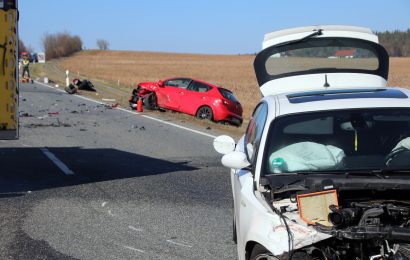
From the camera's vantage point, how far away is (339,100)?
529 cm

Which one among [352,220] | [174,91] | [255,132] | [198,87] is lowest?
[174,91]

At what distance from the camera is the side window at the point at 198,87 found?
21547 millimetres

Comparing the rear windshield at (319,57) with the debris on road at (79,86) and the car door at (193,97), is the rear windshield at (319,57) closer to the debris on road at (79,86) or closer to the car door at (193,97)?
the car door at (193,97)

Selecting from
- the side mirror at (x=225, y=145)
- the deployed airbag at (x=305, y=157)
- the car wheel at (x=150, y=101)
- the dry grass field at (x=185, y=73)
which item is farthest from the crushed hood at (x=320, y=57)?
the dry grass field at (x=185, y=73)

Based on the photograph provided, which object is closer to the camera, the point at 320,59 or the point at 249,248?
the point at 249,248

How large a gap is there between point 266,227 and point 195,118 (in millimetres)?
17381

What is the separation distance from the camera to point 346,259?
3.92 m

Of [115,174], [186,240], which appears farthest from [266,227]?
[115,174]

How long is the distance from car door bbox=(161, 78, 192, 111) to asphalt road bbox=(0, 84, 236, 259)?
530 centimetres

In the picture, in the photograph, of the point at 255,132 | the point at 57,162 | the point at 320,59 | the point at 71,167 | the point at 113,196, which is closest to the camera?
the point at 255,132

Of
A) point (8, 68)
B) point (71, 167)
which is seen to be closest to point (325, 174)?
point (8, 68)

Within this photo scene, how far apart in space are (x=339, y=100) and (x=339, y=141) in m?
0.41

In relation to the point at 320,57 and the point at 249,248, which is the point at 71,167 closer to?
the point at 320,57

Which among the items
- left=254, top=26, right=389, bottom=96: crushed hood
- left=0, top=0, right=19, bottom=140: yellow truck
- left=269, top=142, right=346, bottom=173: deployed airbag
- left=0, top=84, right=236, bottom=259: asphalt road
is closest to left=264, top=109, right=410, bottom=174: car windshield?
left=269, top=142, right=346, bottom=173: deployed airbag
